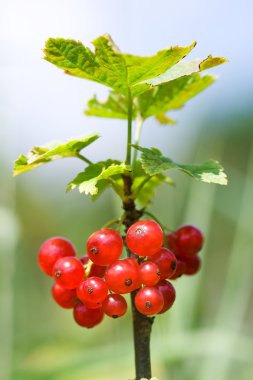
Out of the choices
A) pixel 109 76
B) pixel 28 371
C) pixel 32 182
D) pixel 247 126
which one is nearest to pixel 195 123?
pixel 28 371

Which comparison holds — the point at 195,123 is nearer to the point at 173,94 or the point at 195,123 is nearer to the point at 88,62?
the point at 173,94

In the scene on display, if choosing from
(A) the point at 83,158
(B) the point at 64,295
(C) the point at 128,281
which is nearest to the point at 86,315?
(B) the point at 64,295

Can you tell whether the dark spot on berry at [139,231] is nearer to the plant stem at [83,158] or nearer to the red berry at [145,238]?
the red berry at [145,238]

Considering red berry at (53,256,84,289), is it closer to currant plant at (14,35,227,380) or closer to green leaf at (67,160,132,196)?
currant plant at (14,35,227,380)

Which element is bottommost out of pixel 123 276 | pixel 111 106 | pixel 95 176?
pixel 123 276

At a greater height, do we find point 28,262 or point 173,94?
point 173,94

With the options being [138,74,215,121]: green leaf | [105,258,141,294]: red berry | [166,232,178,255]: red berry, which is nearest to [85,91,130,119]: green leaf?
[138,74,215,121]: green leaf

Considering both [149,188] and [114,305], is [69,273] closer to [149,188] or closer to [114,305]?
[114,305]
